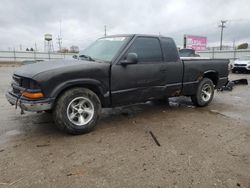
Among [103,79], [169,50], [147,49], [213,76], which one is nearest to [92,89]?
Result: [103,79]

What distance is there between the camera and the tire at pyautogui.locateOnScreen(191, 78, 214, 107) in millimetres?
6323

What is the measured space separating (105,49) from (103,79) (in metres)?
0.92

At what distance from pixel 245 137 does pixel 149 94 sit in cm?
204

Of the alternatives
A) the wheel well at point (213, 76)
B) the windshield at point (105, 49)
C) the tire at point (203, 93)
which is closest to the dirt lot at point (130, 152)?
the tire at point (203, 93)

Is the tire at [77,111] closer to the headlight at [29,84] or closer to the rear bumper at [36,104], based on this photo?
the rear bumper at [36,104]

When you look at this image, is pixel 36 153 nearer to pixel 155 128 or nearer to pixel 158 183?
pixel 158 183

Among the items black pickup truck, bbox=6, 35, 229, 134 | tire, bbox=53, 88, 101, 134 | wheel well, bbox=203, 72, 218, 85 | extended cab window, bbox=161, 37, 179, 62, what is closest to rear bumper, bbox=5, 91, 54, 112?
black pickup truck, bbox=6, 35, 229, 134

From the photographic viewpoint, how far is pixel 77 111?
4195 millimetres

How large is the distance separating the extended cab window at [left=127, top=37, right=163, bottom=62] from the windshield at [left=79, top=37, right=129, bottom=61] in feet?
0.87

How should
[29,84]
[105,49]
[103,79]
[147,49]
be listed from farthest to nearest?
[147,49] < [105,49] < [103,79] < [29,84]

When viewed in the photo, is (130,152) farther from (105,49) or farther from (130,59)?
(105,49)

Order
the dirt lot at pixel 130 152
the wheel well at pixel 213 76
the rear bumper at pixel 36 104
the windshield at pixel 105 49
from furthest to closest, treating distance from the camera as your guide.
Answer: the wheel well at pixel 213 76 → the windshield at pixel 105 49 → the rear bumper at pixel 36 104 → the dirt lot at pixel 130 152

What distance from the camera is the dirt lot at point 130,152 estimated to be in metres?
2.78

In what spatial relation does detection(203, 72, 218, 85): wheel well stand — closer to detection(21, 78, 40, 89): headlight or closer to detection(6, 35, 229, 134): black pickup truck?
detection(6, 35, 229, 134): black pickup truck
